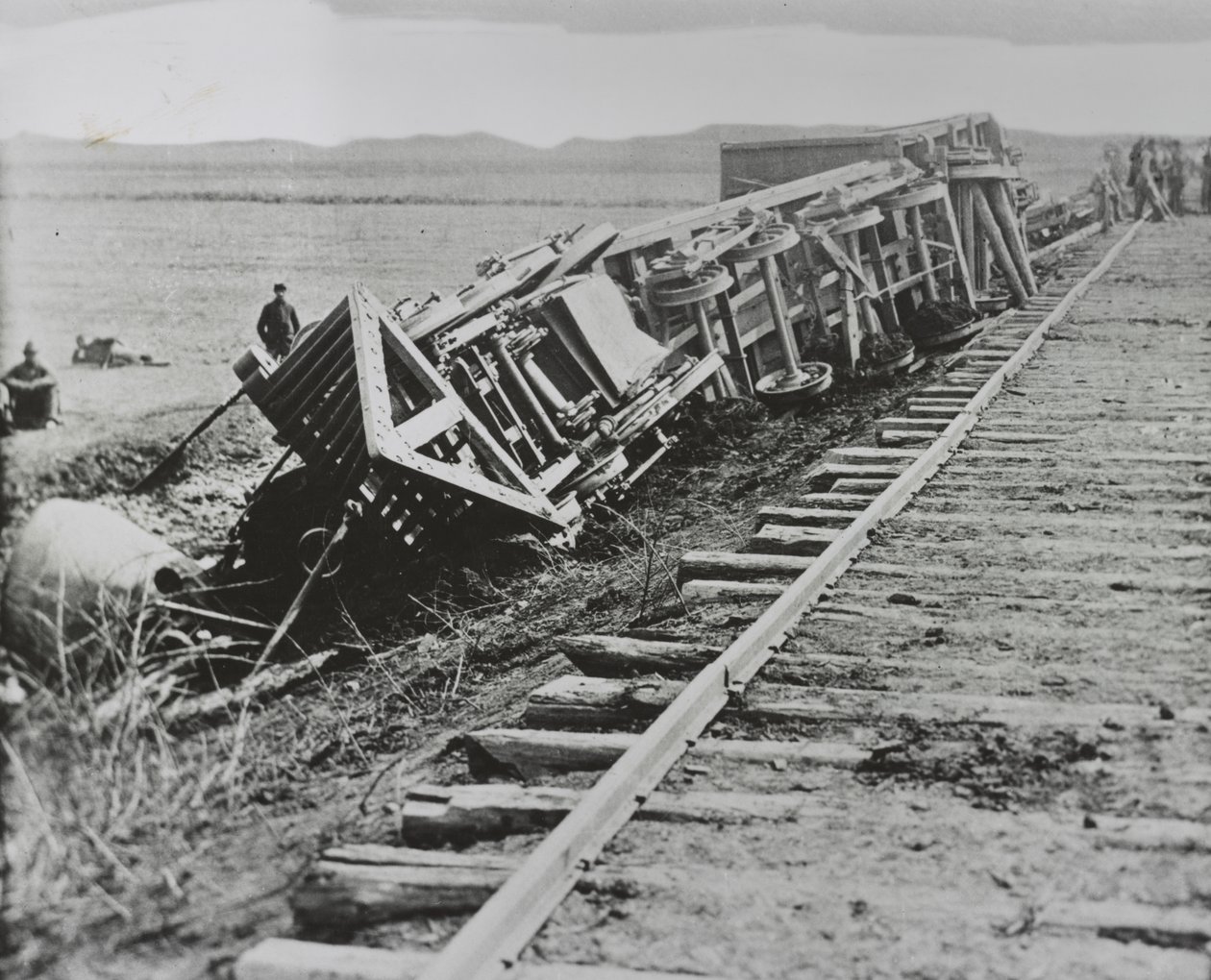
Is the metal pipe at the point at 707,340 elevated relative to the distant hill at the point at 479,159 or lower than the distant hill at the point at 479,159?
lower

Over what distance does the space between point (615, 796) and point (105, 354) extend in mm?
12100

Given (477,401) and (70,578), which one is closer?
(70,578)

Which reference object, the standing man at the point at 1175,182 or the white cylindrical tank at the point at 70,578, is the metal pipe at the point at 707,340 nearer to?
the white cylindrical tank at the point at 70,578

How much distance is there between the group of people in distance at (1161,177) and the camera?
24828mm

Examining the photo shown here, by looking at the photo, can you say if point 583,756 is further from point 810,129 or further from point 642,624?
point 810,129

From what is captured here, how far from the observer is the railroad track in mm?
2625

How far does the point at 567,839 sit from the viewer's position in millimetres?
2990

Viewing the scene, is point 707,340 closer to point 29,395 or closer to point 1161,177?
point 29,395

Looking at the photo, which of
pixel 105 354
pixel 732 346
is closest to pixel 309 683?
pixel 732 346

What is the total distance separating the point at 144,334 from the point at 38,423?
8.37 m

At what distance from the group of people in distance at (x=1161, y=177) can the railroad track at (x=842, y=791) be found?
867 inches

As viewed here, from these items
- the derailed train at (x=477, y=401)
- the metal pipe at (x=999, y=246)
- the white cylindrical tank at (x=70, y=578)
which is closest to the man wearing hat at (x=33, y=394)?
the white cylindrical tank at (x=70, y=578)

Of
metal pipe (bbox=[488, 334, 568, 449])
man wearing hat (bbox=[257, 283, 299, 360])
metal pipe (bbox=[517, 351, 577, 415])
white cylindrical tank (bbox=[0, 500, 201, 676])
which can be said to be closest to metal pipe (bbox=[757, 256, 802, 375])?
metal pipe (bbox=[517, 351, 577, 415])

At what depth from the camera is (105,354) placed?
13.6 metres
